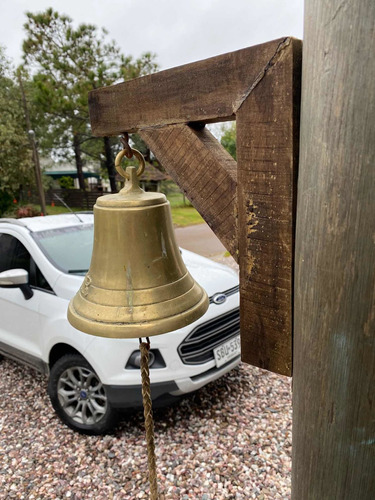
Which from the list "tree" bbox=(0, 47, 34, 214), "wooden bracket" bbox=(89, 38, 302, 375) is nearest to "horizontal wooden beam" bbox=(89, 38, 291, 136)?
"wooden bracket" bbox=(89, 38, 302, 375)

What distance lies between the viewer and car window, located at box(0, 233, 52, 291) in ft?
10.9

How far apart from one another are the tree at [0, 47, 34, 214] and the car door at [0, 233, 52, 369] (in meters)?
16.3

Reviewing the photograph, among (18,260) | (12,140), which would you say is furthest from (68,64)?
(18,260)

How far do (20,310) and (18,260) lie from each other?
53cm

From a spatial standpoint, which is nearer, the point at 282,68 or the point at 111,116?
the point at 282,68

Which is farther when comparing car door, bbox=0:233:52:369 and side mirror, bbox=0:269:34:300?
car door, bbox=0:233:52:369

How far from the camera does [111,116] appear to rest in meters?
1.22

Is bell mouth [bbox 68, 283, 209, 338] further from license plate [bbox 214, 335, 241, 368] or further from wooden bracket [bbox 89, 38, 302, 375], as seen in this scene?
license plate [bbox 214, 335, 241, 368]

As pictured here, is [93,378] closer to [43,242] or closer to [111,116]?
[43,242]

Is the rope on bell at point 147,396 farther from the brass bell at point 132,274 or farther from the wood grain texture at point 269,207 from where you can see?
the wood grain texture at point 269,207

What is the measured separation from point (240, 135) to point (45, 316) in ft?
9.22

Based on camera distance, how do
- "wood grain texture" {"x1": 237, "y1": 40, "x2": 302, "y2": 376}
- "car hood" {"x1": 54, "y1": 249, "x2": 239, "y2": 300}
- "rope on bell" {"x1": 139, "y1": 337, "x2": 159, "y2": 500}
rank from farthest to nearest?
"car hood" {"x1": 54, "y1": 249, "x2": 239, "y2": 300}, "rope on bell" {"x1": 139, "y1": 337, "x2": 159, "y2": 500}, "wood grain texture" {"x1": 237, "y1": 40, "x2": 302, "y2": 376}

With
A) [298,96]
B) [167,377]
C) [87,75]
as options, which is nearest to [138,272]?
[298,96]

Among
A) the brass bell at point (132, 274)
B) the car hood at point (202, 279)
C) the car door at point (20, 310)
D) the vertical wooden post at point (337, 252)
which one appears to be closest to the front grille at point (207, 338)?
the car hood at point (202, 279)
